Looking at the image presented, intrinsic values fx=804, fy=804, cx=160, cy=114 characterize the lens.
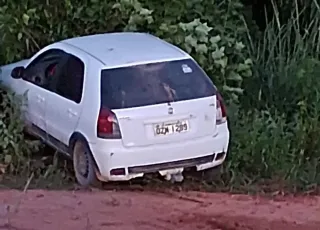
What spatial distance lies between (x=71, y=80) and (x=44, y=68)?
0.79 m

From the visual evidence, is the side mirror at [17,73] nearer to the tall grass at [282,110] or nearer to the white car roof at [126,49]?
the white car roof at [126,49]

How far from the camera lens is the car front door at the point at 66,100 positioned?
8.03 metres

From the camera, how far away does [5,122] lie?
8953mm

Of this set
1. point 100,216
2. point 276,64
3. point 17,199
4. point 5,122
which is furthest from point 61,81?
point 276,64

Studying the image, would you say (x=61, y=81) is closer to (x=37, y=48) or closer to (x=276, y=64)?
(x=37, y=48)

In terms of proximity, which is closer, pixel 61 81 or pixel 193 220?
pixel 193 220

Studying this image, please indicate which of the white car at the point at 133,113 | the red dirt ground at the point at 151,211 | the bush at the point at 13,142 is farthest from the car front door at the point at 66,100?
the red dirt ground at the point at 151,211

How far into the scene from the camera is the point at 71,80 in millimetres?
8227

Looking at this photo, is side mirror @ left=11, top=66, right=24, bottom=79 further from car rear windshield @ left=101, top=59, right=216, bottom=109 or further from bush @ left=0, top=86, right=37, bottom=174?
car rear windshield @ left=101, top=59, right=216, bottom=109

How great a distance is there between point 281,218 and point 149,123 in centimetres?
154

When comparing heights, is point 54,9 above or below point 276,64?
above

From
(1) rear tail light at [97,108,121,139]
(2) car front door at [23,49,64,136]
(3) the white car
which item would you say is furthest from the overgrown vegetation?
(1) rear tail light at [97,108,121,139]

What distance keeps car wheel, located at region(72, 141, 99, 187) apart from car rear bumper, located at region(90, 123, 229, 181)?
0.11 meters

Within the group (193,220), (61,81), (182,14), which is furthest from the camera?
(182,14)
